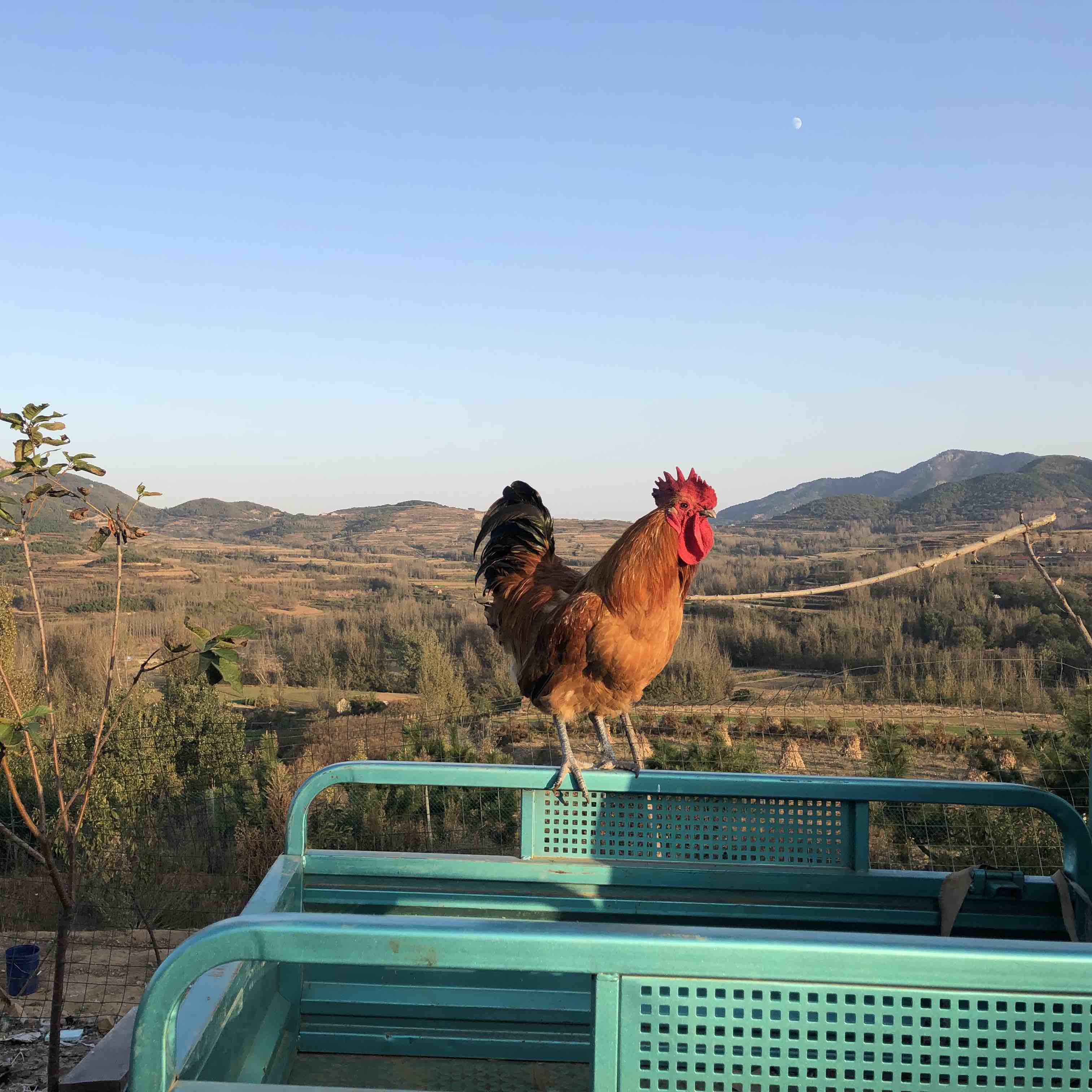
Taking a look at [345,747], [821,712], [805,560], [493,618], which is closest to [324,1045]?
[493,618]

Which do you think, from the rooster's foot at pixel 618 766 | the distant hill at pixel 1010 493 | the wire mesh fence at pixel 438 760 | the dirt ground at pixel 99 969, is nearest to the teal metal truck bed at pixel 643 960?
the rooster's foot at pixel 618 766

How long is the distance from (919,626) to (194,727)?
9169 millimetres

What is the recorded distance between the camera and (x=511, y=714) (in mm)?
9383

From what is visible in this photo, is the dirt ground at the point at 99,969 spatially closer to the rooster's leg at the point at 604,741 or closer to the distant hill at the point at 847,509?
the rooster's leg at the point at 604,741

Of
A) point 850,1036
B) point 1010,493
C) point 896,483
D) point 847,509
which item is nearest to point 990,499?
point 1010,493

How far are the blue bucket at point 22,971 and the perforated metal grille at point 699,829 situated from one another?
3564mm

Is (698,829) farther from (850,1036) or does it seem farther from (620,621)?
(850,1036)

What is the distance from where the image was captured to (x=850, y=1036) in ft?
3.73

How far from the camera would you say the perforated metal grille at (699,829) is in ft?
8.04

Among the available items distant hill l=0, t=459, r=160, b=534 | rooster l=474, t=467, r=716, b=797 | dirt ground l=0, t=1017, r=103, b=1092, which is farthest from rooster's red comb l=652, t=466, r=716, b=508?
dirt ground l=0, t=1017, r=103, b=1092

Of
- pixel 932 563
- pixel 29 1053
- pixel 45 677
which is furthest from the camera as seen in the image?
pixel 29 1053

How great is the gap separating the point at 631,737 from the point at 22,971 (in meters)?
3.67

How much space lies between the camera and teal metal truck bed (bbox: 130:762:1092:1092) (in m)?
1.08

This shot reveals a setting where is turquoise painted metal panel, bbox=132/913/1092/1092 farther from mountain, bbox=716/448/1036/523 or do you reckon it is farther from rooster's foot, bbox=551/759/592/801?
mountain, bbox=716/448/1036/523
